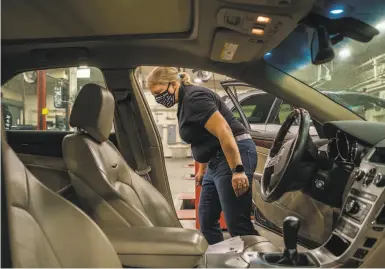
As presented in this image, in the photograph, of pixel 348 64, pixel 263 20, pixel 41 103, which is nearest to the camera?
pixel 263 20

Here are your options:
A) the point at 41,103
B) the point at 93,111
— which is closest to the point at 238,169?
the point at 93,111

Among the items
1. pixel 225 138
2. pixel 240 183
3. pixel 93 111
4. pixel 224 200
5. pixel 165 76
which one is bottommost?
pixel 224 200

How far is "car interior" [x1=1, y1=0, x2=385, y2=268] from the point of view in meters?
1.06

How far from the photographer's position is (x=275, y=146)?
208 centimetres

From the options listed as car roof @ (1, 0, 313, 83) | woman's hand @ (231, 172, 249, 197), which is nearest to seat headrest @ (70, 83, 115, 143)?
car roof @ (1, 0, 313, 83)

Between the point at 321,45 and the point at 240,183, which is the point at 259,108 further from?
the point at 240,183

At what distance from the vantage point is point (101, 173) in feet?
5.51

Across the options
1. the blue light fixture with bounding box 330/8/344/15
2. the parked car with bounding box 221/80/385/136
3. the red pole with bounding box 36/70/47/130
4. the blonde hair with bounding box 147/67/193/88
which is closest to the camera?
the blue light fixture with bounding box 330/8/344/15

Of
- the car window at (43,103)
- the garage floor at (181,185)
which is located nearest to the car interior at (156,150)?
the garage floor at (181,185)

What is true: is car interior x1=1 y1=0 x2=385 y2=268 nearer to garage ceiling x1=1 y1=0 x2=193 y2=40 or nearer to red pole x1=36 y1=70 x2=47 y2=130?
garage ceiling x1=1 y1=0 x2=193 y2=40

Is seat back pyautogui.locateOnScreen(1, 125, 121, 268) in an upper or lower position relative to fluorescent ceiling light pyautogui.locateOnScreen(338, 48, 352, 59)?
lower

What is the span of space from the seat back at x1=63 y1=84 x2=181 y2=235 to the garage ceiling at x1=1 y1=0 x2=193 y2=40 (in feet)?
1.34

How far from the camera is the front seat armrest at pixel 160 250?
1.36 m

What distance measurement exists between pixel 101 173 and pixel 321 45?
1.34 metres
